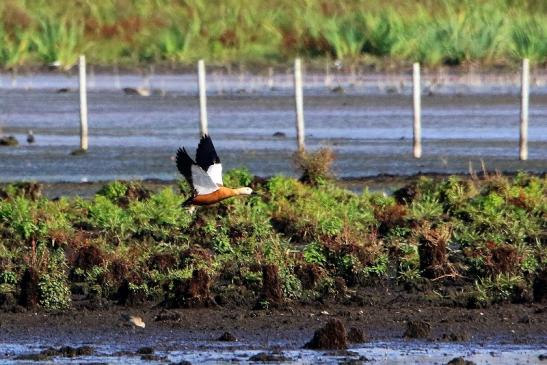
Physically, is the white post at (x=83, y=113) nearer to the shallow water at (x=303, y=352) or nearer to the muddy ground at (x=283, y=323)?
the muddy ground at (x=283, y=323)

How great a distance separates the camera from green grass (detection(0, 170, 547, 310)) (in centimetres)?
1402

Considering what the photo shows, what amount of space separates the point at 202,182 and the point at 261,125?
53.1ft

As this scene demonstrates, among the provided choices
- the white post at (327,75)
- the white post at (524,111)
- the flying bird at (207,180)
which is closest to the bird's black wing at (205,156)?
the flying bird at (207,180)

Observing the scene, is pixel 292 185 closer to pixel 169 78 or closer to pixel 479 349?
pixel 479 349

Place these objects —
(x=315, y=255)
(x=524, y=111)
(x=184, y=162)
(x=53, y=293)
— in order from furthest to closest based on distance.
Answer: (x=524, y=111)
(x=184, y=162)
(x=315, y=255)
(x=53, y=293)

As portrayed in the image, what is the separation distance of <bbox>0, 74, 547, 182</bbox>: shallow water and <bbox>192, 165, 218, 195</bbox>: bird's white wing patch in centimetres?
862

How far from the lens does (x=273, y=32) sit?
44.2 m

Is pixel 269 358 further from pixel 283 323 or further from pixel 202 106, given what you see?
pixel 202 106

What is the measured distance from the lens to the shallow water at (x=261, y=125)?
2519 cm

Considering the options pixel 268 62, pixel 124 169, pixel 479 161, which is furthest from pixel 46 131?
pixel 268 62

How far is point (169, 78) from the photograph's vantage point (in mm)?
39812

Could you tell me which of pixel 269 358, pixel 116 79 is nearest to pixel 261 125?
pixel 116 79

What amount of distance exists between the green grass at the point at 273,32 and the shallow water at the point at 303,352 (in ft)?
87.5

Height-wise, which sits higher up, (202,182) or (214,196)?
(202,182)
